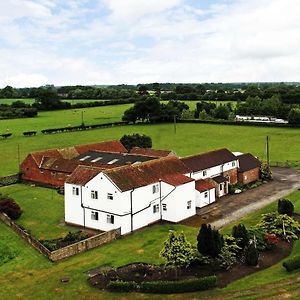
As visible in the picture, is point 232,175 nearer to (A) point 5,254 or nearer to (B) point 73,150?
(B) point 73,150

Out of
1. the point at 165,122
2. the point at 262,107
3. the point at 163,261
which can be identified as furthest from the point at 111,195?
the point at 262,107

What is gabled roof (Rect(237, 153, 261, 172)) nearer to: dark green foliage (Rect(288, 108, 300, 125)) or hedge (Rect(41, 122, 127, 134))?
dark green foliage (Rect(288, 108, 300, 125))

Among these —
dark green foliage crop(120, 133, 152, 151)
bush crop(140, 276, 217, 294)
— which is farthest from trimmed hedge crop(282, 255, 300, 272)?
dark green foliage crop(120, 133, 152, 151)

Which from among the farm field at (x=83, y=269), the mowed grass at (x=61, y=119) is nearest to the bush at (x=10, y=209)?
the farm field at (x=83, y=269)

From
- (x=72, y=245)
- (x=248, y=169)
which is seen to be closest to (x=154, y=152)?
(x=248, y=169)

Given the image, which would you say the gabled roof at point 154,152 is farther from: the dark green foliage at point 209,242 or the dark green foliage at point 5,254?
the dark green foliage at point 209,242

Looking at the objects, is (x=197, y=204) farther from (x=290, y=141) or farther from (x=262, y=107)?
(x=262, y=107)
